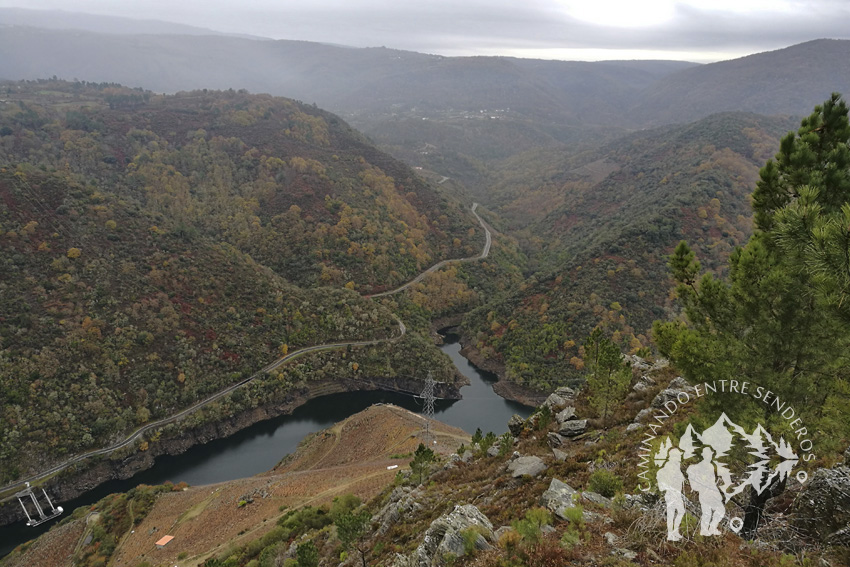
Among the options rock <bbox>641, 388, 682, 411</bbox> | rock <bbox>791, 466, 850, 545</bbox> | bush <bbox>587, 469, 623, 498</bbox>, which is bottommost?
rock <bbox>641, 388, 682, 411</bbox>

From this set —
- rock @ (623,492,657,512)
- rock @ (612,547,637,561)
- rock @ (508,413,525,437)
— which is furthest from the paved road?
rock @ (612,547,637,561)

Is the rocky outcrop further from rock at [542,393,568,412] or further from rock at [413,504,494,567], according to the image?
rock at [413,504,494,567]

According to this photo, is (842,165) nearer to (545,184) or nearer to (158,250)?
(158,250)

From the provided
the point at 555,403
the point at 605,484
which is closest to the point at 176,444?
the point at 555,403

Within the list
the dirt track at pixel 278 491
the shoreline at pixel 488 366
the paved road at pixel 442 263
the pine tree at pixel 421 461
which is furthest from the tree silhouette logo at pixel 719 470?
the paved road at pixel 442 263

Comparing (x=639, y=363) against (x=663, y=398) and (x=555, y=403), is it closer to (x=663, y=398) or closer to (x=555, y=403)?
(x=555, y=403)

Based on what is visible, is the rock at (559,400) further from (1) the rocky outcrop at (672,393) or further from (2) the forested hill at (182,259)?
(2) the forested hill at (182,259)
